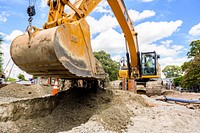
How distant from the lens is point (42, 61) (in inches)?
150

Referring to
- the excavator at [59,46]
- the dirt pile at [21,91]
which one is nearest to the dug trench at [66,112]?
the excavator at [59,46]

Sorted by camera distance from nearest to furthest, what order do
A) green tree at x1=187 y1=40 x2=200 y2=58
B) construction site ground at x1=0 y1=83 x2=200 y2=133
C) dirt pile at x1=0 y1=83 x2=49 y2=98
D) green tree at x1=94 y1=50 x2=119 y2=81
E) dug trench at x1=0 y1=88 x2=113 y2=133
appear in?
1. construction site ground at x1=0 y1=83 x2=200 y2=133
2. dug trench at x1=0 y1=88 x2=113 y2=133
3. dirt pile at x1=0 y1=83 x2=49 y2=98
4. green tree at x1=187 y1=40 x2=200 y2=58
5. green tree at x1=94 y1=50 x2=119 y2=81

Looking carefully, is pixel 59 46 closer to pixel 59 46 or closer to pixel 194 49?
pixel 59 46

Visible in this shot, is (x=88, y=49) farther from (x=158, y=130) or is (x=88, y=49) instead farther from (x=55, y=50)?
(x=158, y=130)

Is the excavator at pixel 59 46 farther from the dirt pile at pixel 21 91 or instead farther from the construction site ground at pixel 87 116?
the dirt pile at pixel 21 91

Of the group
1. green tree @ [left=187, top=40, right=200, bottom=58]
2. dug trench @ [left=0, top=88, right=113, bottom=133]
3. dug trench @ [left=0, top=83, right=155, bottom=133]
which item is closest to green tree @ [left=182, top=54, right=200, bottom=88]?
green tree @ [left=187, top=40, right=200, bottom=58]

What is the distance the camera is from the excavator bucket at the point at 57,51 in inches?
145

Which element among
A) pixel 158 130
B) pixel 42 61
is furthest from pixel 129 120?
pixel 42 61

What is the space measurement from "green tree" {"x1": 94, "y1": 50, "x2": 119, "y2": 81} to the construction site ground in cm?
3225

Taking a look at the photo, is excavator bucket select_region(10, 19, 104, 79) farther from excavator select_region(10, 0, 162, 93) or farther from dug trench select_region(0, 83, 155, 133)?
dug trench select_region(0, 83, 155, 133)

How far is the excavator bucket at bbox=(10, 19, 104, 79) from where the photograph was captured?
3678 mm

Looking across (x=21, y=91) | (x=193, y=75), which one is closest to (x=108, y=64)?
(x=193, y=75)

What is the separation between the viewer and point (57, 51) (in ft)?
11.9

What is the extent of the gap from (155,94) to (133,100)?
19.1 ft
